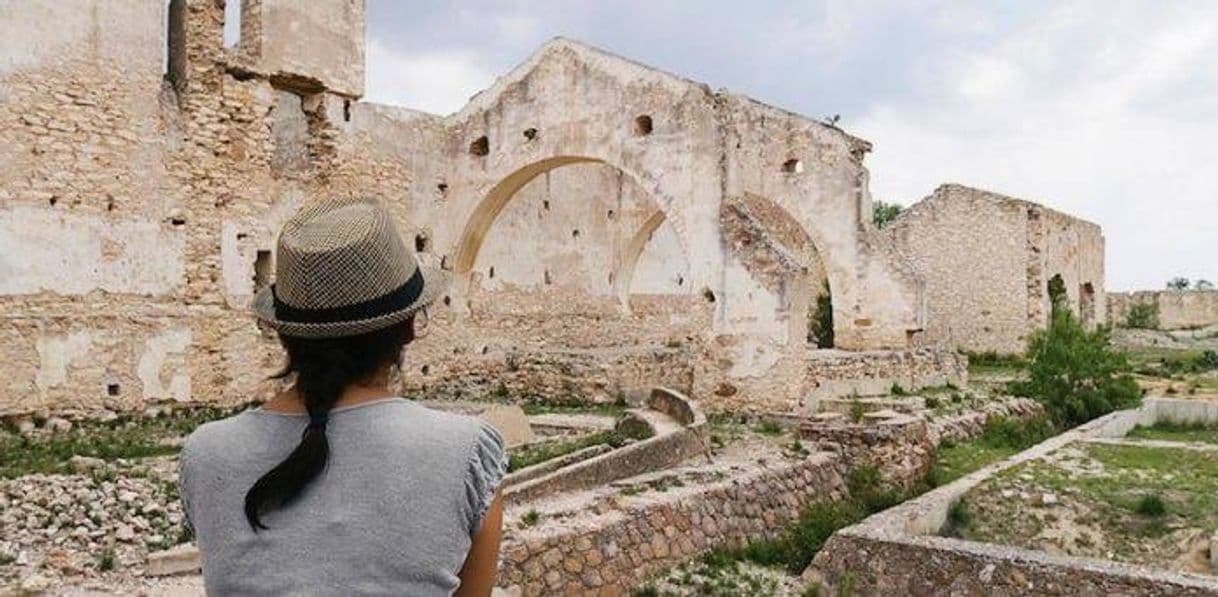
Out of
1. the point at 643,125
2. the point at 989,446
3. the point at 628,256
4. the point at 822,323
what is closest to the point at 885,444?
the point at 989,446

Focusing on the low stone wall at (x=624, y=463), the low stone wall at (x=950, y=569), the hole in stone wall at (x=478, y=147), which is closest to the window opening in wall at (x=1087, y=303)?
the hole in stone wall at (x=478, y=147)

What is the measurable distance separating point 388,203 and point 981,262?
14408 mm

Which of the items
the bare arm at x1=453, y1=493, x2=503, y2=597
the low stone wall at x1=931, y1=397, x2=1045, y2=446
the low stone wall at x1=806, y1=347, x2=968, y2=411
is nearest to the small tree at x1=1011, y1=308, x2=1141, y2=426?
the low stone wall at x1=931, y1=397, x2=1045, y2=446

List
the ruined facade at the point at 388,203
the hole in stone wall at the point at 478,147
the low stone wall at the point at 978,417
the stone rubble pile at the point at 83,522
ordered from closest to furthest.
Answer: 1. the stone rubble pile at the point at 83,522
2. the ruined facade at the point at 388,203
3. the low stone wall at the point at 978,417
4. the hole in stone wall at the point at 478,147

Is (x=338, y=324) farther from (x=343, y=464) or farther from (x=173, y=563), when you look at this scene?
(x=173, y=563)

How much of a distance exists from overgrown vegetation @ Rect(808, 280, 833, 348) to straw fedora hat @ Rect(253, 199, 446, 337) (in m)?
20.5

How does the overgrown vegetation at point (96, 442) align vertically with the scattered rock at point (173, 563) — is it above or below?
above

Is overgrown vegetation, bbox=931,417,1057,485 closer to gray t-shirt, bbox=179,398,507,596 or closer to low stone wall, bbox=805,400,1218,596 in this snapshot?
low stone wall, bbox=805,400,1218,596

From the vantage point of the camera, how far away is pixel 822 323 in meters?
22.9

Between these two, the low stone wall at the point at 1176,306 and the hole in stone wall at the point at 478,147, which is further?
the low stone wall at the point at 1176,306

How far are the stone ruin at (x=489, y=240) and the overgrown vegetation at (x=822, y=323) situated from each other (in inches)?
74.7

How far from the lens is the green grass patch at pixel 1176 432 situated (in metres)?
13.2

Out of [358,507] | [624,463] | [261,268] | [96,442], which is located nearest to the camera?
[358,507]

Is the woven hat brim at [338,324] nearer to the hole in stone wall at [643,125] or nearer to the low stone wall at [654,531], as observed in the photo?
the low stone wall at [654,531]
